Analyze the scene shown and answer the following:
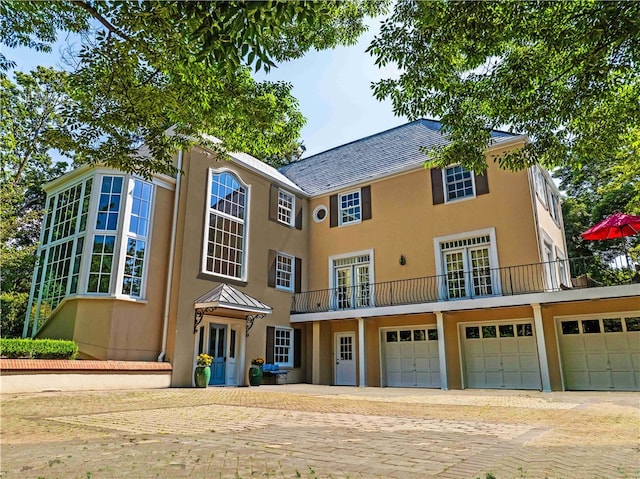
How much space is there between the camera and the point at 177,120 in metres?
6.55

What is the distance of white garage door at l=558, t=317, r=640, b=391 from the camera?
38.3 ft

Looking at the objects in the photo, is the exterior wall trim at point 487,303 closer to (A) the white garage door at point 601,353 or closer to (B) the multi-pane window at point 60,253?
(A) the white garage door at point 601,353

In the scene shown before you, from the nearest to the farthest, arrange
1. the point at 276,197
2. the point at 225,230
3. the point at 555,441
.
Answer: the point at 555,441 < the point at 225,230 < the point at 276,197

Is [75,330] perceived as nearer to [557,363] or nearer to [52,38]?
[52,38]

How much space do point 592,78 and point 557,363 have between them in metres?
9.55

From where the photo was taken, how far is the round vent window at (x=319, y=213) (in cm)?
1798

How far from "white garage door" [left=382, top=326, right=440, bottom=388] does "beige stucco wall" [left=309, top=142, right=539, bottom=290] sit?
6.71 ft

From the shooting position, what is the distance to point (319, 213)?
59.7 feet

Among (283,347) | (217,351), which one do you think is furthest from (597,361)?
(217,351)

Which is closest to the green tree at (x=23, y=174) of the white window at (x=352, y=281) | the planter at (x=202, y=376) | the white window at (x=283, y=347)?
the planter at (x=202, y=376)

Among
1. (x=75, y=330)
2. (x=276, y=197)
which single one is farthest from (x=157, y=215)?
(x=276, y=197)

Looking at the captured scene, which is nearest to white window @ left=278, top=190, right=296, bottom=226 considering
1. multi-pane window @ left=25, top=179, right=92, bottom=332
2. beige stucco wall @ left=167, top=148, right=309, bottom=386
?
beige stucco wall @ left=167, top=148, right=309, bottom=386

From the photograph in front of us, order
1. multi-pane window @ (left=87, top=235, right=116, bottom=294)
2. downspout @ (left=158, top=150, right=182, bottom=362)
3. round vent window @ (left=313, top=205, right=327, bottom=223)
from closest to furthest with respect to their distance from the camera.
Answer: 1. multi-pane window @ (left=87, top=235, right=116, bottom=294)
2. downspout @ (left=158, top=150, right=182, bottom=362)
3. round vent window @ (left=313, top=205, right=327, bottom=223)

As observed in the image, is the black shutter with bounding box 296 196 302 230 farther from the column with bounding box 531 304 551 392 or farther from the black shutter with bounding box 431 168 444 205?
the column with bounding box 531 304 551 392
